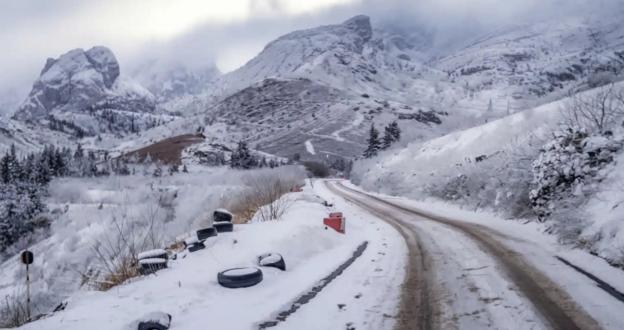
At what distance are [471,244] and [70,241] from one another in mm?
25611

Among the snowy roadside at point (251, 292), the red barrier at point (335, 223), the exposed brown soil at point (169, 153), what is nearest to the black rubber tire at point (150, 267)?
the snowy roadside at point (251, 292)

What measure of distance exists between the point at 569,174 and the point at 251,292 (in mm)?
8622

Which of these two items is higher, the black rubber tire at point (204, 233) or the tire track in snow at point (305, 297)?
the black rubber tire at point (204, 233)

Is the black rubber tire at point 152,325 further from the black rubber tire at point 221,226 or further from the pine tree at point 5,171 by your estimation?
the pine tree at point 5,171

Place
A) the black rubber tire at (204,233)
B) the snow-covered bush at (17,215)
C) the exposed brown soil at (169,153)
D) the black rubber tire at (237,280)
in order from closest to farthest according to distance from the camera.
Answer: the black rubber tire at (237,280) < the black rubber tire at (204,233) < the snow-covered bush at (17,215) < the exposed brown soil at (169,153)

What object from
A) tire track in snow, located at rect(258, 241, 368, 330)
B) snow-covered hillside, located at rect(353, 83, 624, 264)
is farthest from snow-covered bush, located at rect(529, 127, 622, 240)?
tire track in snow, located at rect(258, 241, 368, 330)

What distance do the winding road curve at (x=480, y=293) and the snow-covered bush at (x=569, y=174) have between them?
1521 mm

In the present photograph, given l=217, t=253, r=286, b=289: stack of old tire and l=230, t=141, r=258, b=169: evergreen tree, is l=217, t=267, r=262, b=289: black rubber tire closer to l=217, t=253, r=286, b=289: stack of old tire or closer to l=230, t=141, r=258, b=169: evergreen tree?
l=217, t=253, r=286, b=289: stack of old tire

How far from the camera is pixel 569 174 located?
34.8 ft

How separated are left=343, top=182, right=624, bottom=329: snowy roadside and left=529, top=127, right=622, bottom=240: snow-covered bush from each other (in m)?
0.51

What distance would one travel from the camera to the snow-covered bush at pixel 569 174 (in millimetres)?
9375

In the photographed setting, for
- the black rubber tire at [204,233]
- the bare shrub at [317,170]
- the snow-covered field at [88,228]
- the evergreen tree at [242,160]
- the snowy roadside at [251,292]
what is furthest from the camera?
the bare shrub at [317,170]

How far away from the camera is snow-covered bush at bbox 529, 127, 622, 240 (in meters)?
9.38

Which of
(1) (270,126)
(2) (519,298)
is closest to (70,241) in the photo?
(2) (519,298)
